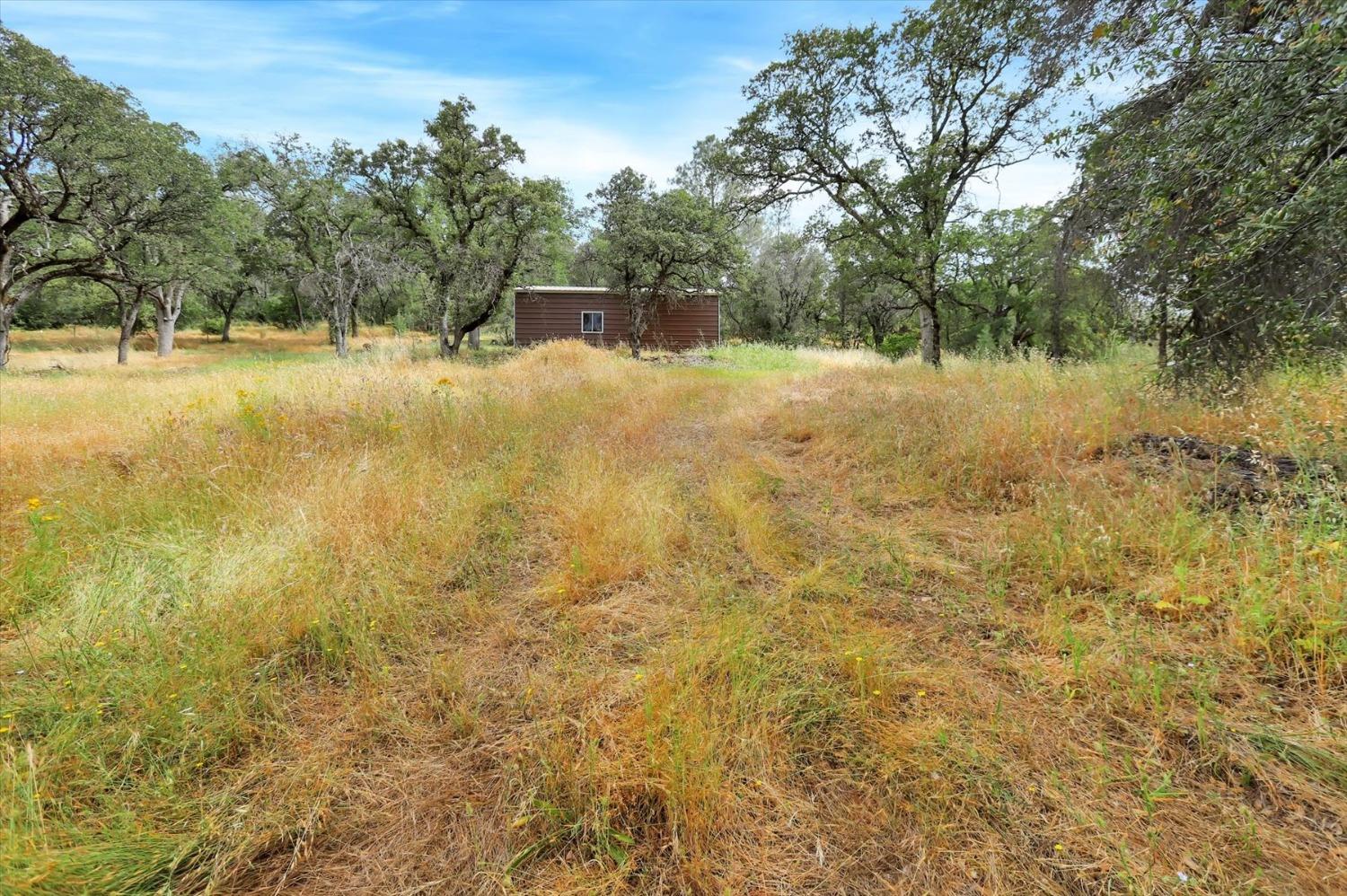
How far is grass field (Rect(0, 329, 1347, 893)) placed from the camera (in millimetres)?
1383

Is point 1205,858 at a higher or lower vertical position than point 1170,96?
lower

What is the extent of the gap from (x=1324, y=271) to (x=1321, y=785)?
401cm

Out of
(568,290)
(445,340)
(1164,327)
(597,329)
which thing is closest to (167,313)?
(445,340)

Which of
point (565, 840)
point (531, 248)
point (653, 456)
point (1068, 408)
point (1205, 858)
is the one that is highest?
point (531, 248)

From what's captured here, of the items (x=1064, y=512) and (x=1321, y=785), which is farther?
(x=1064, y=512)

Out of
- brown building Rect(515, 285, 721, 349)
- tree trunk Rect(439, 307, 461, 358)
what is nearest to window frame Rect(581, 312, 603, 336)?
brown building Rect(515, 285, 721, 349)

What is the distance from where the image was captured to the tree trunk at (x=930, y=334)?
11945 millimetres

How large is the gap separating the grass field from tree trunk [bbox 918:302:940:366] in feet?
27.2

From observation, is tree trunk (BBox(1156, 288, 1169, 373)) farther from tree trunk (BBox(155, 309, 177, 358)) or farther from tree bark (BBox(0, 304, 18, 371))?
tree trunk (BBox(155, 309, 177, 358))

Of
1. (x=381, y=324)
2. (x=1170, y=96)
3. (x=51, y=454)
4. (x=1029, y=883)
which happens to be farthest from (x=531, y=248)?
(x=381, y=324)

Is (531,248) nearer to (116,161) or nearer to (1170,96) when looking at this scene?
(116,161)

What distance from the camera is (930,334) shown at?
12273mm

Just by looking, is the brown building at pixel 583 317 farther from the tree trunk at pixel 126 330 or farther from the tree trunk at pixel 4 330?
the tree trunk at pixel 126 330

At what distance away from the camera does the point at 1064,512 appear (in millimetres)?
3047
